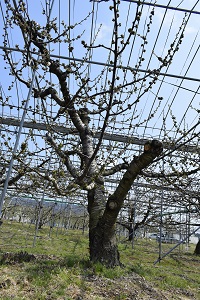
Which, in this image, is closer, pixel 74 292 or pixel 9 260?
pixel 74 292

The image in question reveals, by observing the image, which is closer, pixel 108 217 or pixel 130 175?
pixel 130 175

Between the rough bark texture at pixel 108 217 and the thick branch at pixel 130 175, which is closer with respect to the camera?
the thick branch at pixel 130 175

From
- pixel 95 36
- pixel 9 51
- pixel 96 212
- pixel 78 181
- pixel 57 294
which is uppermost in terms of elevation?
pixel 95 36

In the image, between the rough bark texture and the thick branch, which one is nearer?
Result: the thick branch

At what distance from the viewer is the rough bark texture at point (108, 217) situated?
133 inches

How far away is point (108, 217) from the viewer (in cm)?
378

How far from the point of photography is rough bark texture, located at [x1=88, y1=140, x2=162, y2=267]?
3.37 meters

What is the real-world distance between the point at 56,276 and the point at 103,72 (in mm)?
2669

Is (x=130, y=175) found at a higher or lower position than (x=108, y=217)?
higher

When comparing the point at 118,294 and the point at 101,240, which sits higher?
the point at 101,240

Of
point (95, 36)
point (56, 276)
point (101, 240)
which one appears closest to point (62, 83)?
point (95, 36)

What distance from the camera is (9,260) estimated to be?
389 centimetres

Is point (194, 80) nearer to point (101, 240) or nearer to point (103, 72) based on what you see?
point (103, 72)

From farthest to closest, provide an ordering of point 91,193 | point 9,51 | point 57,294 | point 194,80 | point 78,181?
point 91,193 → point 194,80 → point 78,181 → point 9,51 → point 57,294
